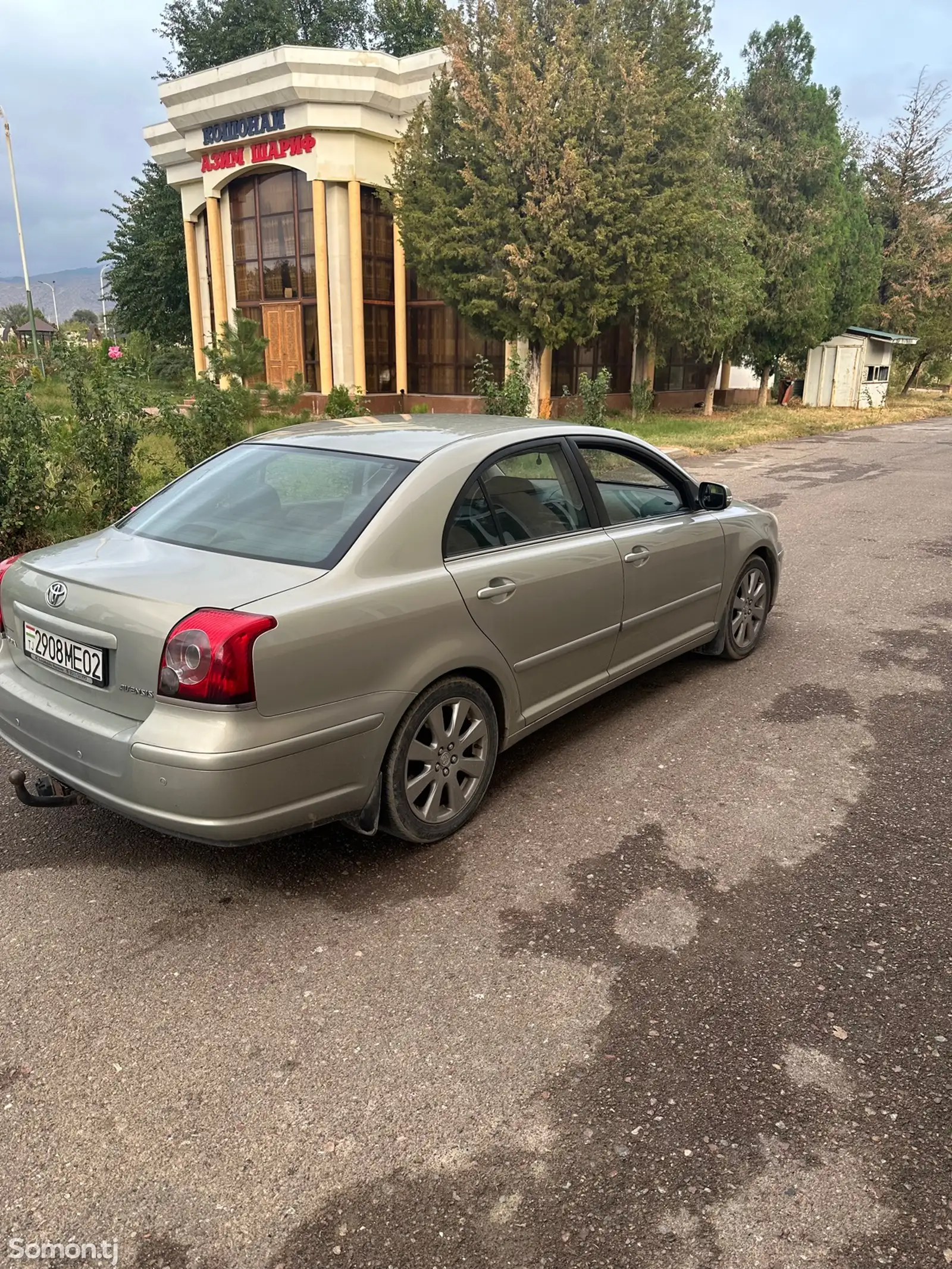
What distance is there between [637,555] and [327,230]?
23.8m

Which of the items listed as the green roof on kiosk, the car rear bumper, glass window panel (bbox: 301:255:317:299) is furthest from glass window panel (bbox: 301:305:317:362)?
the car rear bumper

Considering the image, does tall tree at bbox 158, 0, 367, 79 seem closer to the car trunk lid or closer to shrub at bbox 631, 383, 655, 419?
shrub at bbox 631, 383, 655, 419

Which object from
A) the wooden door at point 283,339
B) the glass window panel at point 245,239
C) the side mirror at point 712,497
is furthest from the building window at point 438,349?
the side mirror at point 712,497

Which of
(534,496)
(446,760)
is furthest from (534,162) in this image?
(446,760)

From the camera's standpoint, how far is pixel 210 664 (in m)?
2.91

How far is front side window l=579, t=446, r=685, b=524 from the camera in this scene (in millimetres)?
4633

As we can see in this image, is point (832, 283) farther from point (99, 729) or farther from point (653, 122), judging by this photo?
point (99, 729)

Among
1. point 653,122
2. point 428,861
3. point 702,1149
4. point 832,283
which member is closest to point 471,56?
point 653,122

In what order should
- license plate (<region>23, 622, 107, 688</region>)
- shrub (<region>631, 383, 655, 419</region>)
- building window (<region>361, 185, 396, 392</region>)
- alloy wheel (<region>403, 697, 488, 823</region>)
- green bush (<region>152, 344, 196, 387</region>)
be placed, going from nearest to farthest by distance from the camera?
license plate (<region>23, 622, 107, 688</region>) → alloy wheel (<region>403, 697, 488, 823</region>) → shrub (<region>631, 383, 655, 419</region>) → building window (<region>361, 185, 396, 392</region>) → green bush (<region>152, 344, 196, 387</region>)

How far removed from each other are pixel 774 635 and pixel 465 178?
15.5 metres

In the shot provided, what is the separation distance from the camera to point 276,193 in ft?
88.3

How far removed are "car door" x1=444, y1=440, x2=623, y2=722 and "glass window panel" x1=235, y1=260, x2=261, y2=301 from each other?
86.5ft

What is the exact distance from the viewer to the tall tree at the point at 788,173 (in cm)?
2869

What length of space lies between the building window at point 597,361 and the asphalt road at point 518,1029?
2272 centimetres
